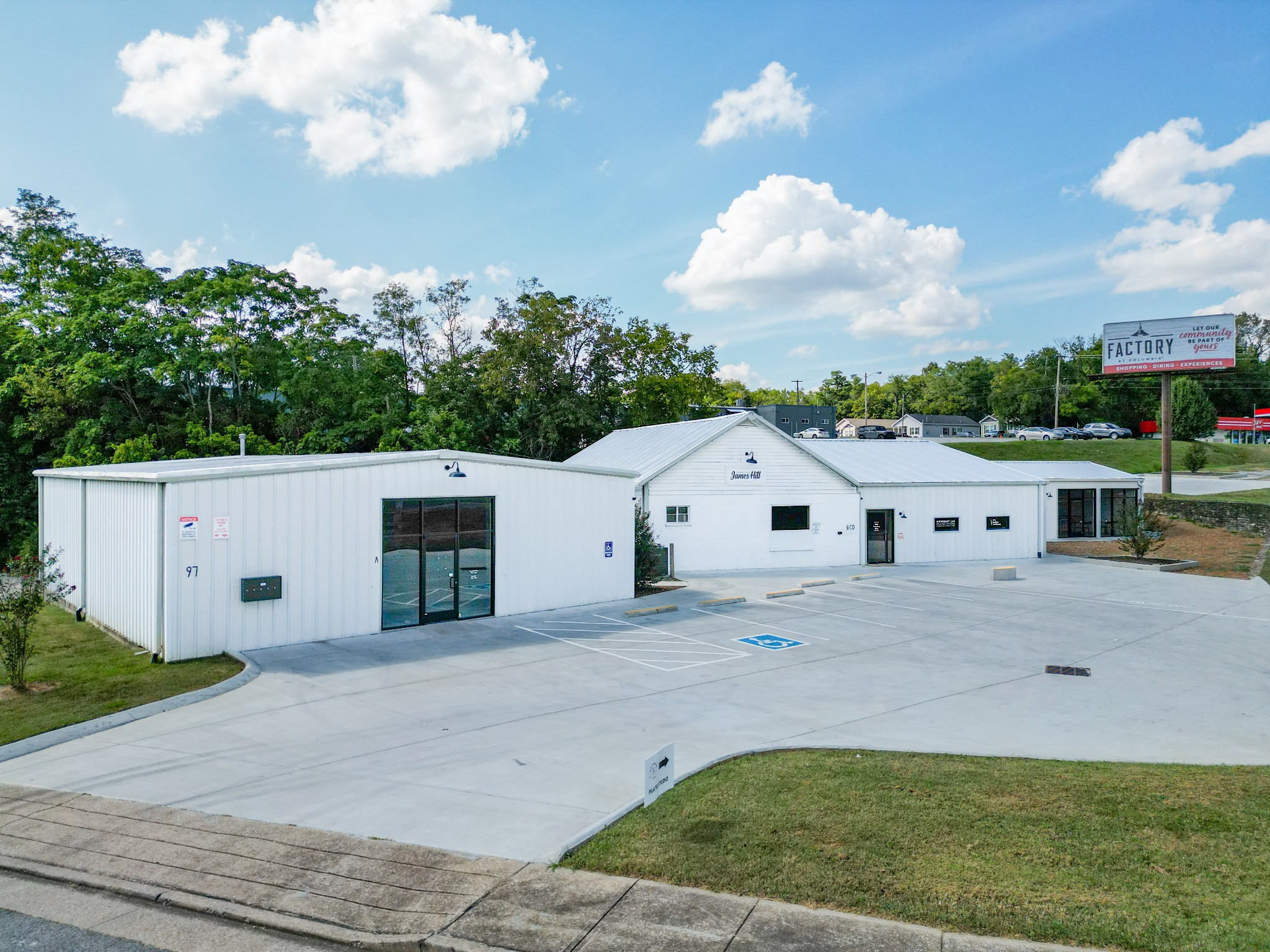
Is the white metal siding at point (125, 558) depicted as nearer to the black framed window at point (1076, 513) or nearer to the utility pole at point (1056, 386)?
the black framed window at point (1076, 513)

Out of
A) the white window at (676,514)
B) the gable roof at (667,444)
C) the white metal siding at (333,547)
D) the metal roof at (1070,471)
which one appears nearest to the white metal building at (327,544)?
the white metal siding at (333,547)

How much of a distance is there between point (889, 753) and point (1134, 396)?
91343mm

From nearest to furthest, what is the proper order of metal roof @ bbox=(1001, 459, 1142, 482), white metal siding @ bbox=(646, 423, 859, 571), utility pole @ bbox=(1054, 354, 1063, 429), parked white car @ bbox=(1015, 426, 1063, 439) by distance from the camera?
1. white metal siding @ bbox=(646, 423, 859, 571)
2. metal roof @ bbox=(1001, 459, 1142, 482)
3. parked white car @ bbox=(1015, 426, 1063, 439)
4. utility pole @ bbox=(1054, 354, 1063, 429)

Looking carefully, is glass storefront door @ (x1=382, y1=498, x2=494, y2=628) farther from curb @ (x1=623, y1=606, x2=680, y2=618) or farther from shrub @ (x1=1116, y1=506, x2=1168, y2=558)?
shrub @ (x1=1116, y1=506, x2=1168, y2=558)

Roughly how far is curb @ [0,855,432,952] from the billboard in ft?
156

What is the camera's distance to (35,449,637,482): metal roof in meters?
14.2

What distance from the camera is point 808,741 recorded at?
9.74 m

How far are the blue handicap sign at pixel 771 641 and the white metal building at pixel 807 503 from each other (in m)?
10.0

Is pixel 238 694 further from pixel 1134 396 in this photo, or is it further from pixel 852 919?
pixel 1134 396

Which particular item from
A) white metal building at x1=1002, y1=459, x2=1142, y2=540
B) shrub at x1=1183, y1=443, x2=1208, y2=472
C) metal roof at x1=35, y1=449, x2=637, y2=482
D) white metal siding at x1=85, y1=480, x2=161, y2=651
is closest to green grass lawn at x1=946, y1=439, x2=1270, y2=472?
shrub at x1=1183, y1=443, x2=1208, y2=472

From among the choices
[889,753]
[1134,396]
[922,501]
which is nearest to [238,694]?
[889,753]

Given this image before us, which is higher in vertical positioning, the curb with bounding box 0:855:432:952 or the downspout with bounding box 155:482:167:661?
the downspout with bounding box 155:482:167:661

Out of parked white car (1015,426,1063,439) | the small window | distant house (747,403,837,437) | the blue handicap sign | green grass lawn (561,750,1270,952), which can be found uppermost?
distant house (747,403,837,437)

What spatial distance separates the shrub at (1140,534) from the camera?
29.8 meters
